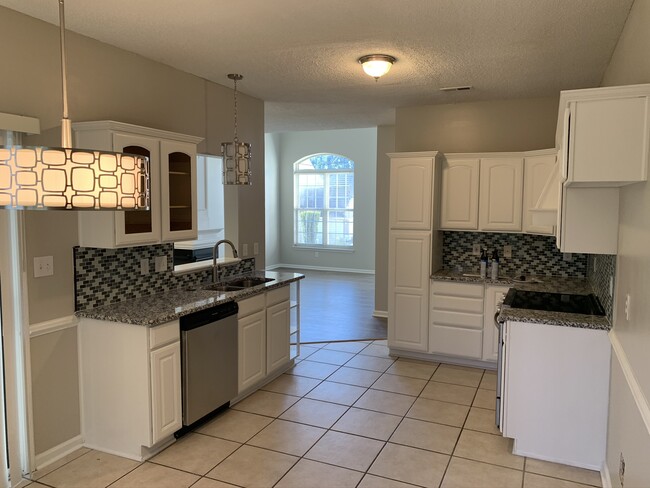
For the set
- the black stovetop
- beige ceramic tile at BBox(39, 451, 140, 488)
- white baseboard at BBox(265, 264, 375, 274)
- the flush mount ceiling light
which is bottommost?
beige ceramic tile at BBox(39, 451, 140, 488)

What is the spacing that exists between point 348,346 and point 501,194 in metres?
2.23

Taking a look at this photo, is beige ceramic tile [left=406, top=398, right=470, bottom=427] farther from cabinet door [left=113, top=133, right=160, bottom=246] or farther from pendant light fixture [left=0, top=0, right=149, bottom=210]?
pendant light fixture [left=0, top=0, right=149, bottom=210]

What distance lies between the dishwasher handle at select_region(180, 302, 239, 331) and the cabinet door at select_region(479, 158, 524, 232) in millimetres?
2592

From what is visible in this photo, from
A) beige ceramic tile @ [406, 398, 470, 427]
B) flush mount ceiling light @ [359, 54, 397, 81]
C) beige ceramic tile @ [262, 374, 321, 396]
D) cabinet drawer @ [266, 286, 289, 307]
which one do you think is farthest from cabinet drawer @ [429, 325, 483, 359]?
flush mount ceiling light @ [359, 54, 397, 81]

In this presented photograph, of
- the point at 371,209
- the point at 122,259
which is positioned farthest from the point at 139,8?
the point at 371,209

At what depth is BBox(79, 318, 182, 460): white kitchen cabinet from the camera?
9.90 feet

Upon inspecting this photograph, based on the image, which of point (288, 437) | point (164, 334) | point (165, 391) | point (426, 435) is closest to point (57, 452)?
point (165, 391)

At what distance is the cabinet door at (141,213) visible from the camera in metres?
3.06

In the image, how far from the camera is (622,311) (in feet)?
8.39

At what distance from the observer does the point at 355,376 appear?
15.0ft

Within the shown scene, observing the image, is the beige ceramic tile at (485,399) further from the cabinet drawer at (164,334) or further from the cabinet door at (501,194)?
the cabinet drawer at (164,334)

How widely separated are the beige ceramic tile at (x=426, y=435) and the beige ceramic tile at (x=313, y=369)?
1.13 m

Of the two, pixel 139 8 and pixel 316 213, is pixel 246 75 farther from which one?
pixel 316 213

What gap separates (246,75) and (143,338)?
2.24 m
